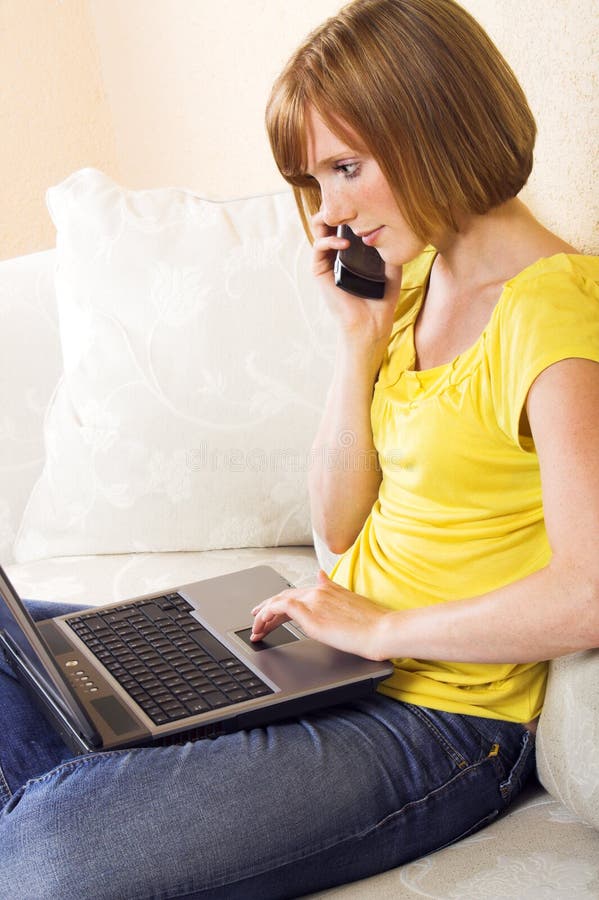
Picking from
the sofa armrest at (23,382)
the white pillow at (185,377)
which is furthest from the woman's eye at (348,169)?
the sofa armrest at (23,382)

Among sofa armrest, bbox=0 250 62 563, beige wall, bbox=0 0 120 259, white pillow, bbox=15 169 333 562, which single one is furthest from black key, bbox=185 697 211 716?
beige wall, bbox=0 0 120 259

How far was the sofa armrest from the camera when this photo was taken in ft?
5.79

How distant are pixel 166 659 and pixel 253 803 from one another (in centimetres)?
22

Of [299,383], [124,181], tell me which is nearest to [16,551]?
[299,383]

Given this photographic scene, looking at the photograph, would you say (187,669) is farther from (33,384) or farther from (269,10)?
(269,10)

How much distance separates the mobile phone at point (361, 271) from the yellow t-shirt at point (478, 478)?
113 mm

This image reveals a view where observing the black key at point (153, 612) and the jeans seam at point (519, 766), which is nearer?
the jeans seam at point (519, 766)

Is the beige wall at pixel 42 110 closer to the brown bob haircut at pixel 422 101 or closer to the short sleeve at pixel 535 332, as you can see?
the brown bob haircut at pixel 422 101

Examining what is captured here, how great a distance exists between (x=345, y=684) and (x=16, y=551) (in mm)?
848

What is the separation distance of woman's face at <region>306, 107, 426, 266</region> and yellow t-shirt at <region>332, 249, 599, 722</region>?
0.13 metres

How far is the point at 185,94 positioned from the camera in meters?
2.41

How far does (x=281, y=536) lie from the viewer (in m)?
1.58

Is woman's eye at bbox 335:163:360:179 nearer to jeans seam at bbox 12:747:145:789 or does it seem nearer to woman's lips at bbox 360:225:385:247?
woman's lips at bbox 360:225:385:247

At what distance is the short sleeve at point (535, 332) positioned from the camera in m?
0.93
